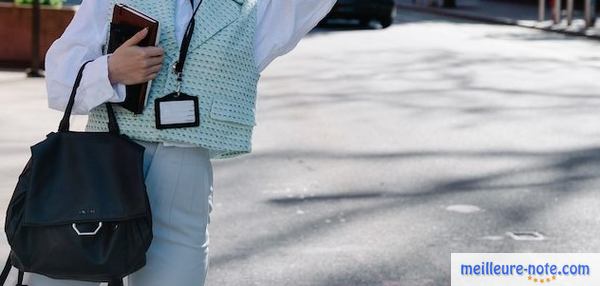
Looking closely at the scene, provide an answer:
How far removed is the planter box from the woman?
44.1 ft

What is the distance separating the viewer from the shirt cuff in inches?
100

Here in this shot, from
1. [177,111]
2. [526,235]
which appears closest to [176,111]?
[177,111]

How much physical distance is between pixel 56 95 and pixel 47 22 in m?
13.6

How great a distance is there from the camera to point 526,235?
6.73 meters

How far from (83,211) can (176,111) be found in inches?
10.9

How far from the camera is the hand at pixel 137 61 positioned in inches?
98.5

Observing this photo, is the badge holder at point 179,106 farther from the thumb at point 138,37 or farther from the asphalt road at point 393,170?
the asphalt road at point 393,170

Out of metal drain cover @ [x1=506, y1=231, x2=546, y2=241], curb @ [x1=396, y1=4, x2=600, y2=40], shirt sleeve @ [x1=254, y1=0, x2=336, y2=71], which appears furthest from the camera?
curb @ [x1=396, y1=4, x2=600, y2=40]

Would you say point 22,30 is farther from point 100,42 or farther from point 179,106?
point 179,106

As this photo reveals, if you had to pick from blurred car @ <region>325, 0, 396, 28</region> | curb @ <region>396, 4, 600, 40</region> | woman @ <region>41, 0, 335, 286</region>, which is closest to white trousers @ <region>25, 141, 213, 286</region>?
woman @ <region>41, 0, 335, 286</region>

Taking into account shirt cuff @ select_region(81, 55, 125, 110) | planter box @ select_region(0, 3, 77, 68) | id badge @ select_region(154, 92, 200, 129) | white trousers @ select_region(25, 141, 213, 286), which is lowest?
planter box @ select_region(0, 3, 77, 68)
